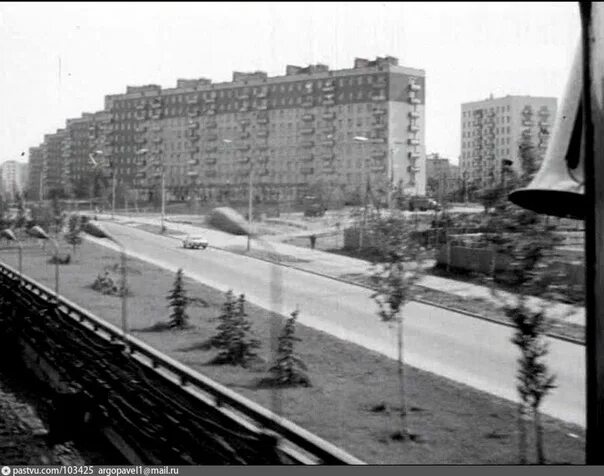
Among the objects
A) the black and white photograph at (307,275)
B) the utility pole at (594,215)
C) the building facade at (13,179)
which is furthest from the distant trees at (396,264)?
the utility pole at (594,215)

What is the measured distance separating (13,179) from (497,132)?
335cm

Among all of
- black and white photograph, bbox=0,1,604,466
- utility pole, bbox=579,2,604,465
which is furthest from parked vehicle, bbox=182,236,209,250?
utility pole, bbox=579,2,604,465

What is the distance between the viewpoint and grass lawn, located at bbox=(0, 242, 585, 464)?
4074 millimetres

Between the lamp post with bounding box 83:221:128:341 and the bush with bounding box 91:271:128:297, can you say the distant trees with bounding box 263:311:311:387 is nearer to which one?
the lamp post with bounding box 83:221:128:341

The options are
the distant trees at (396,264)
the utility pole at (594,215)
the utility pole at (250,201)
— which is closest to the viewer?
the utility pole at (594,215)

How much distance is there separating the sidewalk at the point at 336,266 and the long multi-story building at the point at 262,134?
27 cm

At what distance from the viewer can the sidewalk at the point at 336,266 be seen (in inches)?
132

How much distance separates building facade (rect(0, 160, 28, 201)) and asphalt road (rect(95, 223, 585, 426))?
693 mm

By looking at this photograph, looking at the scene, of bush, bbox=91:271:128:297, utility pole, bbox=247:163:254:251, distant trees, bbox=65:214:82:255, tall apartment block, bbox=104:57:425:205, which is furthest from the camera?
bush, bbox=91:271:128:297

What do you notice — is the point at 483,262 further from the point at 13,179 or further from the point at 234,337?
the point at 13,179

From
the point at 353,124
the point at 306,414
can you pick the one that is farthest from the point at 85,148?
the point at 306,414

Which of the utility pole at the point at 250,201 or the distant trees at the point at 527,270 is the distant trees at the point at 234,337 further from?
the distant trees at the point at 527,270

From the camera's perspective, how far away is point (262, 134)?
4.13 meters

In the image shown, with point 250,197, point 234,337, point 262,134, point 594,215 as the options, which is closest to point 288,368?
point 234,337
